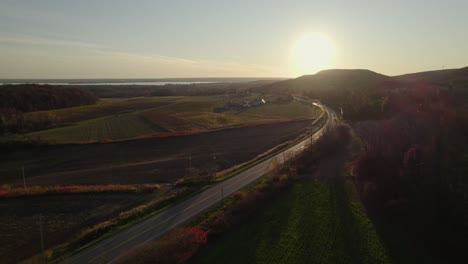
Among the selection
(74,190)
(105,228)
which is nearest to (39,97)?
(74,190)

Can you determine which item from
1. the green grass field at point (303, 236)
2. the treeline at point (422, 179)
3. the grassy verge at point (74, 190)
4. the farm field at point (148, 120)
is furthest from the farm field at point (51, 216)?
the farm field at point (148, 120)

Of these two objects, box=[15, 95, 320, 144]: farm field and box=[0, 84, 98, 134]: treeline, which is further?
box=[0, 84, 98, 134]: treeline

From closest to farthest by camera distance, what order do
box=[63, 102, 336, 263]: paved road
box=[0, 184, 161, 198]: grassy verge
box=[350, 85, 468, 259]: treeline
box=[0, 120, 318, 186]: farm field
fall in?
box=[63, 102, 336, 263]: paved road < box=[350, 85, 468, 259]: treeline < box=[0, 184, 161, 198]: grassy verge < box=[0, 120, 318, 186]: farm field

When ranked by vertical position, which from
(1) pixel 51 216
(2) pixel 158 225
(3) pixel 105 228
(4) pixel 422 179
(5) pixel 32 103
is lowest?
(1) pixel 51 216

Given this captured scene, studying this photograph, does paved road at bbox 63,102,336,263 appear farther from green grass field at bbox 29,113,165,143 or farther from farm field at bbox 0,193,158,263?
green grass field at bbox 29,113,165,143

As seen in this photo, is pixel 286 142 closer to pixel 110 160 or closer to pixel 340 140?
pixel 340 140

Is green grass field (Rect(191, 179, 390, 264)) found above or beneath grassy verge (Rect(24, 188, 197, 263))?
above

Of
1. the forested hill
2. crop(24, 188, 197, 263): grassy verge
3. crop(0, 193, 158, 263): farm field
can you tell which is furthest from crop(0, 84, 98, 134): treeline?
crop(24, 188, 197, 263): grassy verge

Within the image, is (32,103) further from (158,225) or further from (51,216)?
(158,225)
